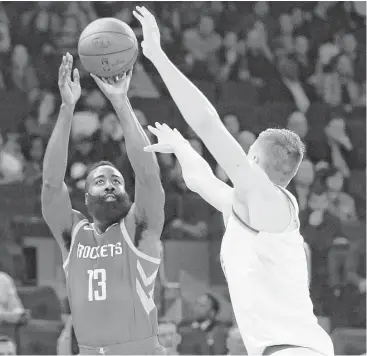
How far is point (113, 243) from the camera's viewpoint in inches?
232

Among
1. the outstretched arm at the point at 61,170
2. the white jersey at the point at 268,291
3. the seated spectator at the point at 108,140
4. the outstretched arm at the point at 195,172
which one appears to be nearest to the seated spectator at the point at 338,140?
the seated spectator at the point at 108,140

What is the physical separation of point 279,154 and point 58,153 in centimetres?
175

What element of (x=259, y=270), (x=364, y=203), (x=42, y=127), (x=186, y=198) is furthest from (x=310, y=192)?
(x=259, y=270)

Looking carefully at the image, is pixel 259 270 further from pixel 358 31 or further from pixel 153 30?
pixel 358 31

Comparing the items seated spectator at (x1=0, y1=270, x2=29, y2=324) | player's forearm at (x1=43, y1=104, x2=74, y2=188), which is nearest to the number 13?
player's forearm at (x1=43, y1=104, x2=74, y2=188)

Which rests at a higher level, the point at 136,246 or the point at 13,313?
the point at 136,246

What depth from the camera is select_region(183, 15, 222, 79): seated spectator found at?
1250 centimetres

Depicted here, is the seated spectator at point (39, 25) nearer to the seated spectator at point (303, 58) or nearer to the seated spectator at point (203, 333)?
the seated spectator at point (303, 58)

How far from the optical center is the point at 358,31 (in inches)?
532

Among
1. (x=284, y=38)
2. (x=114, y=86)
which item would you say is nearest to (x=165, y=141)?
(x=114, y=86)

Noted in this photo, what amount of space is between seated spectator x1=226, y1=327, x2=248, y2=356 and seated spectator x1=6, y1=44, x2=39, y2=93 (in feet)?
14.2

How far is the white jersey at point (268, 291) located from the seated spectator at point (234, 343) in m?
4.06

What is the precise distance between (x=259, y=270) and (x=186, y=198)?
5656 millimetres

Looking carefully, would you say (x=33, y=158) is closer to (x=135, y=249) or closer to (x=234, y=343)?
(x=234, y=343)
